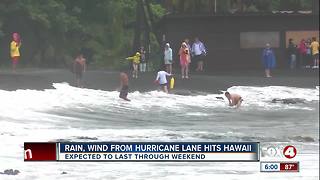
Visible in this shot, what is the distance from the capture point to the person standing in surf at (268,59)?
280 inches

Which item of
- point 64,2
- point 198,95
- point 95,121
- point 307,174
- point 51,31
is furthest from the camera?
point 51,31

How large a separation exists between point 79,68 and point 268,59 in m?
2.45

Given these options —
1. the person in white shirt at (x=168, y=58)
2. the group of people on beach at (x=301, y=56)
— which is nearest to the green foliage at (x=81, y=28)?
the person in white shirt at (x=168, y=58)

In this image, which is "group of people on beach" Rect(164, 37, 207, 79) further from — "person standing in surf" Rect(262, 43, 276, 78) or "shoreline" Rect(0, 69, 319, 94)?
"person standing in surf" Rect(262, 43, 276, 78)

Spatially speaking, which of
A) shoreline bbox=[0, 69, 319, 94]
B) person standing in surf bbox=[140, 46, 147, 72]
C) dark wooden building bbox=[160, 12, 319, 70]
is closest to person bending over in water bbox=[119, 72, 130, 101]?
shoreline bbox=[0, 69, 319, 94]

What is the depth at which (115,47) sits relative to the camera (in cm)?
659

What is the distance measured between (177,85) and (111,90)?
71 cm

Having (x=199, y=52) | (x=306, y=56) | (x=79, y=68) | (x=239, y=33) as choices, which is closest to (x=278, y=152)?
(x=199, y=52)

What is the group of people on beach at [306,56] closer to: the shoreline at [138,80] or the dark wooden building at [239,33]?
the dark wooden building at [239,33]

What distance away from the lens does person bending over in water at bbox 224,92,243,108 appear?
19.7 ft

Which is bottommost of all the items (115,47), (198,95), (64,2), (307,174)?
(307,174)

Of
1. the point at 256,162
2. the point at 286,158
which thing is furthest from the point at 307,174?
the point at 256,162

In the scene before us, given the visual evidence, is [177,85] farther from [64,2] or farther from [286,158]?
[286,158]

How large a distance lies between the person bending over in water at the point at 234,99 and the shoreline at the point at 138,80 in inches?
5.1
